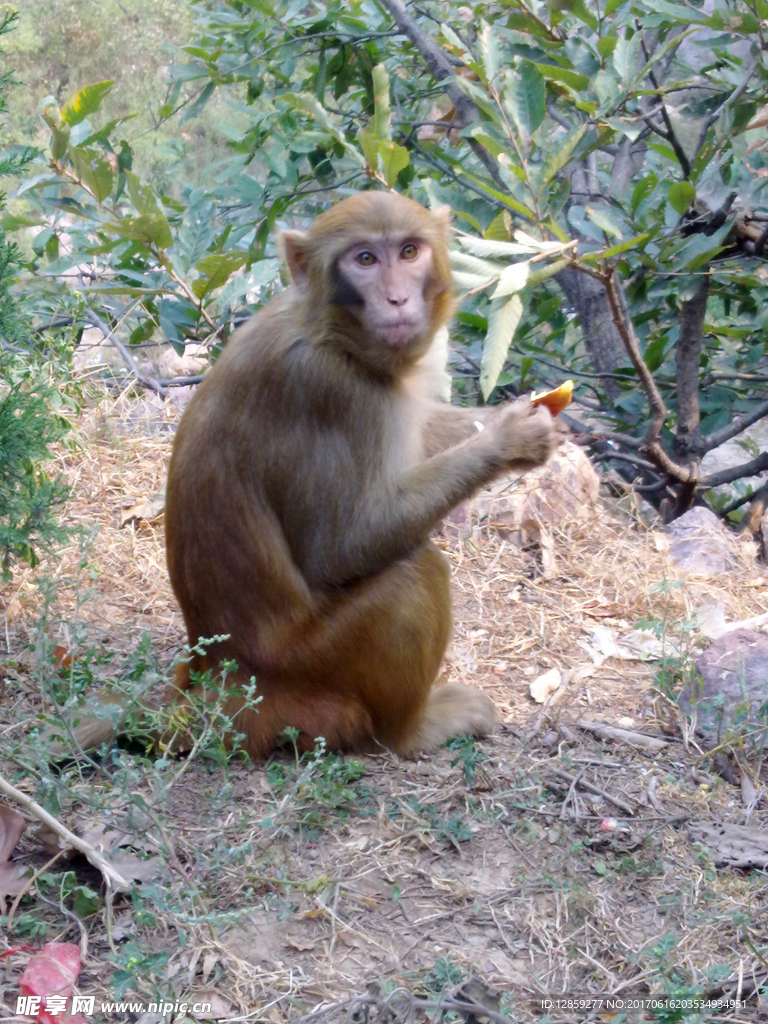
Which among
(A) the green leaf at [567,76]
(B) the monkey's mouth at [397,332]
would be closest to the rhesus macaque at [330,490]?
(B) the monkey's mouth at [397,332]

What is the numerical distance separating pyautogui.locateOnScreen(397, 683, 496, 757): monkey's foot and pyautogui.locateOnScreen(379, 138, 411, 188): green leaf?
7.71ft

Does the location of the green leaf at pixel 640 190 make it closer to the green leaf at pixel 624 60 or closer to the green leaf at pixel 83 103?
the green leaf at pixel 624 60

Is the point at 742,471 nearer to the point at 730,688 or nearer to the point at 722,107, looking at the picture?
the point at 722,107

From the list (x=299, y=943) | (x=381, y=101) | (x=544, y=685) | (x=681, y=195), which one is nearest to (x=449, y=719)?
(x=544, y=685)

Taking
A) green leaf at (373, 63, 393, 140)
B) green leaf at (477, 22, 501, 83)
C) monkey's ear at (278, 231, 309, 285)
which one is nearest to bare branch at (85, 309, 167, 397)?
green leaf at (373, 63, 393, 140)

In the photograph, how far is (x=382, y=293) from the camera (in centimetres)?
329

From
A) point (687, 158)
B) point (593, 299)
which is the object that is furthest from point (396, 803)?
point (593, 299)

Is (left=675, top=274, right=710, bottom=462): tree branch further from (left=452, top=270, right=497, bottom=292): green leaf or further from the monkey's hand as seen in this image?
the monkey's hand

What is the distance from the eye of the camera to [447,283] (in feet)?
11.8

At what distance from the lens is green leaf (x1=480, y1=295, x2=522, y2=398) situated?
135 inches

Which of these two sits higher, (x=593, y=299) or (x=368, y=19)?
(x=368, y=19)

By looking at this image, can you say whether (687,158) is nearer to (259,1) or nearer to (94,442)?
(259,1)

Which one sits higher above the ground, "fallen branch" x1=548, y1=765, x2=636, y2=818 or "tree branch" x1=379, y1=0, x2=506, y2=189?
"tree branch" x1=379, y1=0, x2=506, y2=189

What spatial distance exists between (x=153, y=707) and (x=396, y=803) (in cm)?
93
